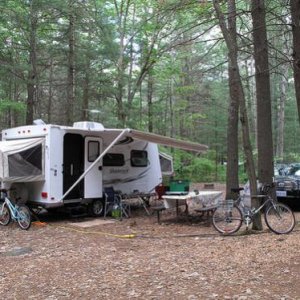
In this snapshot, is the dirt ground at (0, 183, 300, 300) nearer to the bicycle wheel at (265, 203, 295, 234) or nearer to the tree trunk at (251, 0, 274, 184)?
the bicycle wheel at (265, 203, 295, 234)

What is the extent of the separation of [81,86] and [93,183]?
7313 millimetres

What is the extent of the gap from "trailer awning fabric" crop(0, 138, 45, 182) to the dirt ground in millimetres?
1154

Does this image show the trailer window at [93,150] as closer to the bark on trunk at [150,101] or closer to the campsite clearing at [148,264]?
the campsite clearing at [148,264]

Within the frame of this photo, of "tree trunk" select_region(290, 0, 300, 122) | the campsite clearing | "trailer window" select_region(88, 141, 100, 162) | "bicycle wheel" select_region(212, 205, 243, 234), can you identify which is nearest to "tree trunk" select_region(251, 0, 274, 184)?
the campsite clearing

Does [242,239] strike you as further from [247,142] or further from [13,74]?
[13,74]

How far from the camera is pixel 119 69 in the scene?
1809cm

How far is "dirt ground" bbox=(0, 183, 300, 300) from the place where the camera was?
479 cm

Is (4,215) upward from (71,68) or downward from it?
downward

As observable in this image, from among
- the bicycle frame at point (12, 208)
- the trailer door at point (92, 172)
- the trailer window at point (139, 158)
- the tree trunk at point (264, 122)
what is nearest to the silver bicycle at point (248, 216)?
the tree trunk at point (264, 122)

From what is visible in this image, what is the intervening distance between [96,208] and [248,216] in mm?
4538

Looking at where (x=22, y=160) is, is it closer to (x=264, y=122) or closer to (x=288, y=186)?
(x=264, y=122)

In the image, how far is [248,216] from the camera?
316 inches

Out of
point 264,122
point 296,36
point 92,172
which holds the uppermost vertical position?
point 296,36

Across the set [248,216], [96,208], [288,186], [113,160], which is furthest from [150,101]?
[248,216]
